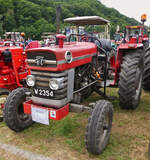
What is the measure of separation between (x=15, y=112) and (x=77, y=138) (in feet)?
3.61

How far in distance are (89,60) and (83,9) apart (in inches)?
3294

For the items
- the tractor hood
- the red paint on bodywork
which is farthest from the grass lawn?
the tractor hood

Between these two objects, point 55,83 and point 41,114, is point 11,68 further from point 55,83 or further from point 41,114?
point 55,83

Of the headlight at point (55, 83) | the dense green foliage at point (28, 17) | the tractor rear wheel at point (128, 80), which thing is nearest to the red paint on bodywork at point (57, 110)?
the headlight at point (55, 83)

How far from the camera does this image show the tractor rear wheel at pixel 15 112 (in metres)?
3.10

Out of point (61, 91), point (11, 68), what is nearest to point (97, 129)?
point (61, 91)

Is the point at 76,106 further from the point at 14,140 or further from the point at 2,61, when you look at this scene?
the point at 2,61

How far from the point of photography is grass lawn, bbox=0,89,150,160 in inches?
108

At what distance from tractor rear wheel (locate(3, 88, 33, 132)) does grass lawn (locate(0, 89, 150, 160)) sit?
0.17 metres

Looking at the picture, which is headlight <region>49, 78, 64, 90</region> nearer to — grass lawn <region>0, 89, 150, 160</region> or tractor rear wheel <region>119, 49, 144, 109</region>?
grass lawn <region>0, 89, 150, 160</region>

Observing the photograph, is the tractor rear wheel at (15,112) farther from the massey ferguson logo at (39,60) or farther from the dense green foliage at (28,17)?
the dense green foliage at (28,17)

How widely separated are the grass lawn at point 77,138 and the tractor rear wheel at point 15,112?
168 millimetres

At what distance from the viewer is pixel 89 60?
3.45 m

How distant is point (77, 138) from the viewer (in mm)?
3139
